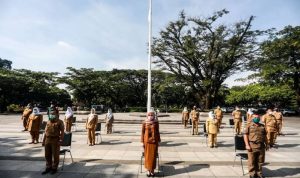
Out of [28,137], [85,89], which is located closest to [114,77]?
[85,89]

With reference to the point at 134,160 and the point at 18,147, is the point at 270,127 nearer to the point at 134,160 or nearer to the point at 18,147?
the point at 134,160

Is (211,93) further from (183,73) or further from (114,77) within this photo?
(114,77)

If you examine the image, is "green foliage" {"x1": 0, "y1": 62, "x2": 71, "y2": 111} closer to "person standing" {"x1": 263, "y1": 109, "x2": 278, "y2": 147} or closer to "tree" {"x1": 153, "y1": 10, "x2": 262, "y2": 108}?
"tree" {"x1": 153, "y1": 10, "x2": 262, "y2": 108}

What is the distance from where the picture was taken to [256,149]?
8398 millimetres

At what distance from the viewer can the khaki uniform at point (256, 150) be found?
8.38m

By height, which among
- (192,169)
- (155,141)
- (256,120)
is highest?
(256,120)

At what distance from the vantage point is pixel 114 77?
2447 inches

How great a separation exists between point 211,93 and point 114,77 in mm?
26352

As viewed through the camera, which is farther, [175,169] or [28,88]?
[28,88]

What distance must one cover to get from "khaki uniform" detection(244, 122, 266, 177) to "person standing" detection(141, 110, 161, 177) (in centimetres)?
258

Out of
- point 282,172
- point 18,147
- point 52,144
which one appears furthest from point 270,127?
point 18,147

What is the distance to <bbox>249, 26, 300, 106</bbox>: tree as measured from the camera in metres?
40.2

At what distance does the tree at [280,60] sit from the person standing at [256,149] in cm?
3254

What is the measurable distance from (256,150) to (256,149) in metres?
0.03
